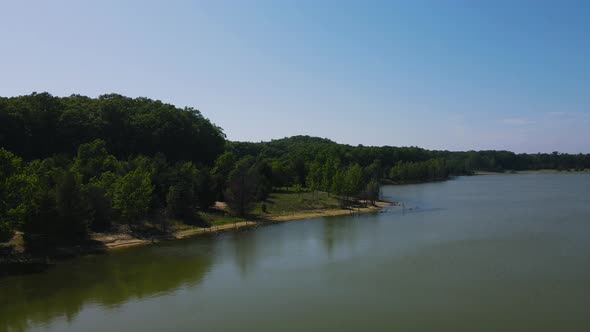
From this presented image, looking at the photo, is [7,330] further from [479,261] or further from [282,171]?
[282,171]

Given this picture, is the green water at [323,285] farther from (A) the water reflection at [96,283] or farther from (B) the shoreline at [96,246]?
(B) the shoreline at [96,246]

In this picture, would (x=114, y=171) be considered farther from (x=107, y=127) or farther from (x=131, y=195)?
(x=107, y=127)

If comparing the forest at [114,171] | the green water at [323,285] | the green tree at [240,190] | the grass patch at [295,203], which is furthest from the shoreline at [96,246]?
the green tree at [240,190]

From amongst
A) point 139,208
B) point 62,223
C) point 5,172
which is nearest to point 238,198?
point 139,208

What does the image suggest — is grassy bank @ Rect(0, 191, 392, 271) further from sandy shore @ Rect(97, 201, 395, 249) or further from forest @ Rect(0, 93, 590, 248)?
forest @ Rect(0, 93, 590, 248)

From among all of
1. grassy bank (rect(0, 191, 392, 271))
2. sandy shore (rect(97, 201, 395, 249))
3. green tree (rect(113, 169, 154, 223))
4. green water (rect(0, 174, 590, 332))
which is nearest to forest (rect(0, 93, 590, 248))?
green tree (rect(113, 169, 154, 223))

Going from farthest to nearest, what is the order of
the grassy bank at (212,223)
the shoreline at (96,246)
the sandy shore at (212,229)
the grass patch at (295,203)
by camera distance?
the grass patch at (295,203)
the sandy shore at (212,229)
the grassy bank at (212,223)
the shoreline at (96,246)
